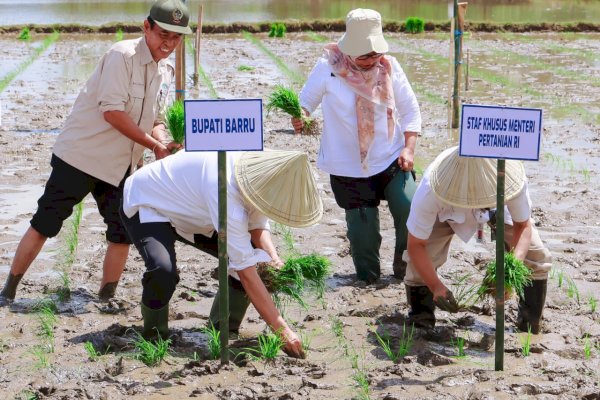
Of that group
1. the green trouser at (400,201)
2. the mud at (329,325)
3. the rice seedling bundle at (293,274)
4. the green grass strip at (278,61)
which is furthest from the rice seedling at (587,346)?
the green grass strip at (278,61)

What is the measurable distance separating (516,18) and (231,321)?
23.5m

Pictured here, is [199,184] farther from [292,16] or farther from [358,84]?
[292,16]

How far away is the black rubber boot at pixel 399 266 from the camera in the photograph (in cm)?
568

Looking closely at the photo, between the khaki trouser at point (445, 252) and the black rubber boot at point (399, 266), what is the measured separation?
83 cm

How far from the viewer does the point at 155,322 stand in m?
4.50

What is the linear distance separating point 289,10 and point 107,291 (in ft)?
81.2

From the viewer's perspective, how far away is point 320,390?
3.99 metres

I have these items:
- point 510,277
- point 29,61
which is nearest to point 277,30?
point 29,61

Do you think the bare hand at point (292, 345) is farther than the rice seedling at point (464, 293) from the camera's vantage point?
No

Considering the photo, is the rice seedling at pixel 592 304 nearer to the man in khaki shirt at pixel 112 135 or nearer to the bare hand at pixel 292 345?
the bare hand at pixel 292 345

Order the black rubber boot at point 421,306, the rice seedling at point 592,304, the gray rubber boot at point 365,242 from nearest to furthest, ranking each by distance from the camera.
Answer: the black rubber boot at point 421,306 → the rice seedling at point 592,304 → the gray rubber boot at point 365,242

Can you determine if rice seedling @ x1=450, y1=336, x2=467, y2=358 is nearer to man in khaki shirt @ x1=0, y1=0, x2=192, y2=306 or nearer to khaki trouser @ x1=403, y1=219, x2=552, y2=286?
khaki trouser @ x1=403, y1=219, x2=552, y2=286

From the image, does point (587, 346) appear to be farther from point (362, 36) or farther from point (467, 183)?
point (362, 36)

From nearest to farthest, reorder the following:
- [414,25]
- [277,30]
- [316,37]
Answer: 1. [316,37]
2. [277,30]
3. [414,25]
